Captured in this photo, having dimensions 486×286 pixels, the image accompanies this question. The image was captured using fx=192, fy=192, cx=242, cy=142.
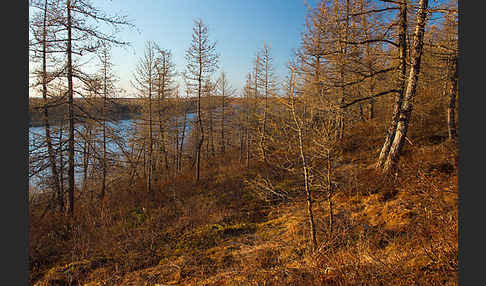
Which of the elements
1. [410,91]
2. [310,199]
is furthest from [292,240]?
[410,91]

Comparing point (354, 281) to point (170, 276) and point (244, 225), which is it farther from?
point (244, 225)

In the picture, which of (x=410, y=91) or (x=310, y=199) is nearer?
(x=310, y=199)

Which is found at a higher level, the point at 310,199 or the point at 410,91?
the point at 410,91

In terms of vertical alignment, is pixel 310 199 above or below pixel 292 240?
above

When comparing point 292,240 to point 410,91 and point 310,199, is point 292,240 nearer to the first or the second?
point 310,199

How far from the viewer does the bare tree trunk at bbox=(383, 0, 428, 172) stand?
228 inches

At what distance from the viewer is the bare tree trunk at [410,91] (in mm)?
5787

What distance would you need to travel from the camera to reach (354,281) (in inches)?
112

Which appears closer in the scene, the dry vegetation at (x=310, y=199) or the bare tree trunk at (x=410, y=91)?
the dry vegetation at (x=310, y=199)

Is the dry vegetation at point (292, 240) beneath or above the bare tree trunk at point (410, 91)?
beneath

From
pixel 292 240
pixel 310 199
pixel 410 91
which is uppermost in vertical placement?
pixel 410 91

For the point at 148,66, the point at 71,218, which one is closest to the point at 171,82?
the point at 148,66

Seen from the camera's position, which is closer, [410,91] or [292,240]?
[292,240]

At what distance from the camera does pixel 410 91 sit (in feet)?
20.2
